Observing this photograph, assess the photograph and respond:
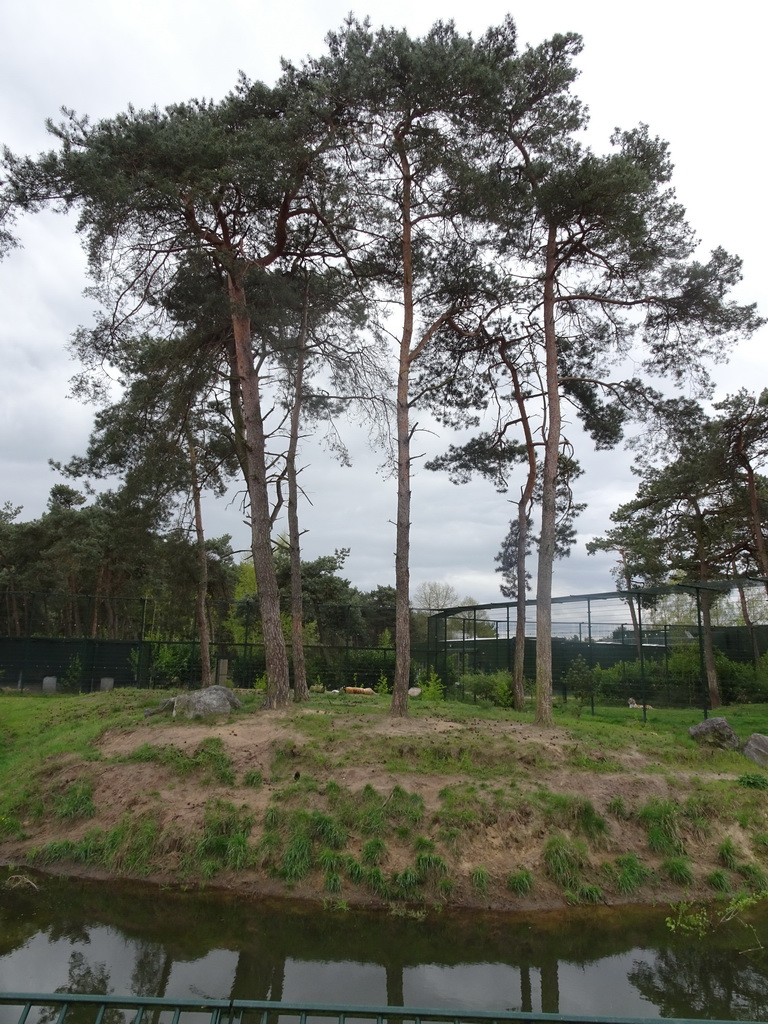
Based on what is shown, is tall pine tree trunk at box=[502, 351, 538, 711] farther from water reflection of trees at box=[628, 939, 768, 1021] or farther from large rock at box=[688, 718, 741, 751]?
water reflection of trees at box=[628, 939, 768, 1021]

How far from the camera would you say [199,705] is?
1161 cm

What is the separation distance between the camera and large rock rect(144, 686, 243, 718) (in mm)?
11508

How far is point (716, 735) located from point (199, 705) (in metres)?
8.44

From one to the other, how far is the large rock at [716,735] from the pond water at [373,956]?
14.3 feet

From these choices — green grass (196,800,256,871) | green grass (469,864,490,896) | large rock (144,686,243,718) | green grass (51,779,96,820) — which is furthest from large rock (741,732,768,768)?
green grass (51,779,96,820)

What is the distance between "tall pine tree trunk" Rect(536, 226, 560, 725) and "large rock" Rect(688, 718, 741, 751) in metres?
2.36

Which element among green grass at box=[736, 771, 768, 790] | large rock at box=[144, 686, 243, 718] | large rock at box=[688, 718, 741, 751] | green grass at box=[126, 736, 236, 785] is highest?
large rock at box=[144, 686, 243, 718]

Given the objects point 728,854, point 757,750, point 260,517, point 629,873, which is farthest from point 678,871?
point 260,517

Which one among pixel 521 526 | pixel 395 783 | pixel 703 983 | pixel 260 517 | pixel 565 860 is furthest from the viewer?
pixel 521 526

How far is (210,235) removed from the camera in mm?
12383

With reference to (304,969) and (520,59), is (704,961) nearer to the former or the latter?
(304,969)

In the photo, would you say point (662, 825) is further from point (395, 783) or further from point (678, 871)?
point (395, 783)

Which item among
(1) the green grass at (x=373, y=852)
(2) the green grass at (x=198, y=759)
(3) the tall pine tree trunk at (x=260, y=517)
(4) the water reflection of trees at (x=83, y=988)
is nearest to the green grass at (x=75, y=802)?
(2) the green grass at (x=198, y=759)

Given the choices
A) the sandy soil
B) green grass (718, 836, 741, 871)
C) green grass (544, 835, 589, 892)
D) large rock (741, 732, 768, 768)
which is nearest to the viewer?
green grass (544, 835, 589, 892)
